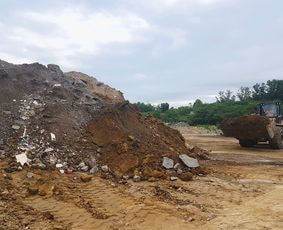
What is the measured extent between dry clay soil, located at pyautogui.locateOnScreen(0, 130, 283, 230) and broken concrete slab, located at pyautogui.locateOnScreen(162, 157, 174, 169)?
26.2 inches

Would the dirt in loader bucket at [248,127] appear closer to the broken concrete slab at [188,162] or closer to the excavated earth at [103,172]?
the excavated earth at [103,172]

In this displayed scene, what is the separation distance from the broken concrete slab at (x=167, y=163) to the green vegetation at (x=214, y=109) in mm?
26095

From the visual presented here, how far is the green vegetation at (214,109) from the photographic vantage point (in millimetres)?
40344

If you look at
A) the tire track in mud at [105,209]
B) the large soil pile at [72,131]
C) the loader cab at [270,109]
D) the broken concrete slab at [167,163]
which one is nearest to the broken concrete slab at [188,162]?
the large soil pile at [72,131]

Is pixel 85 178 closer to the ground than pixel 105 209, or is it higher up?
higher up

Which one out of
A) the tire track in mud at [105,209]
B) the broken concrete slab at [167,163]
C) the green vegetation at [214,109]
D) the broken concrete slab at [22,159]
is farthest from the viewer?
the green vegetation at [214,109]

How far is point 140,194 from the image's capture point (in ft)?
27.2

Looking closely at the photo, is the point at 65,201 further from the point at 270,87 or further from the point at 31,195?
the point at 270,87

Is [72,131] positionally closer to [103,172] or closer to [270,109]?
[103,172]

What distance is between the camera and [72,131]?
11.2 meters

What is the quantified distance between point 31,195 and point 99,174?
181 cm

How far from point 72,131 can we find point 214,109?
3224cm

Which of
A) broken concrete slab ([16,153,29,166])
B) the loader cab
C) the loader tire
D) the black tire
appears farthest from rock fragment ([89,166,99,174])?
the loader cab

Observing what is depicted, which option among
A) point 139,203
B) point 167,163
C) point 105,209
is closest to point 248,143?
point 167,163
